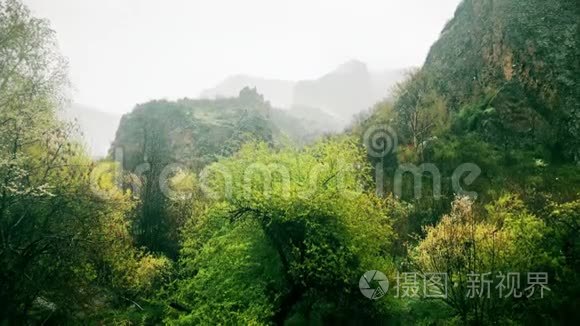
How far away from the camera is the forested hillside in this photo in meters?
14.8

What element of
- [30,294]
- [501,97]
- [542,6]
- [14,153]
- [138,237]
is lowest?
[138,237]

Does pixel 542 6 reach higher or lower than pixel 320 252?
higher

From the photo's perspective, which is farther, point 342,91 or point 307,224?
point 342,91

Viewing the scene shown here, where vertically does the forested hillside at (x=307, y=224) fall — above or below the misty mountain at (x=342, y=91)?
below

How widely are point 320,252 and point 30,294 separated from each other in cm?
995

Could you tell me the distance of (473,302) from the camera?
14.9m

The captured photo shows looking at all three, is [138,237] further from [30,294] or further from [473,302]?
[473,302]

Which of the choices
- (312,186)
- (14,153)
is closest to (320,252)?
(312,186)

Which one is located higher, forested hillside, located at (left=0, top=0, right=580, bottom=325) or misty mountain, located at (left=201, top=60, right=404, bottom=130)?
misty mountain, located at (left=201, top=60, right=404, bottom=130)

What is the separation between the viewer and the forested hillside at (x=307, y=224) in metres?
14.8

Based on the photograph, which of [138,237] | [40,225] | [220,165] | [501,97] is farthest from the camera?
[501,97]

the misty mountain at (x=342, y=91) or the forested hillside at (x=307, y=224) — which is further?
the misty mountain at (x=342, y=91)

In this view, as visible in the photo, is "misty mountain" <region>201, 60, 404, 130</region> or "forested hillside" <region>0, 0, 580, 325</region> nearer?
"forested hillside" <region>0, 0, 580, 325</region>

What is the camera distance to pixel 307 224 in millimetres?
16969
